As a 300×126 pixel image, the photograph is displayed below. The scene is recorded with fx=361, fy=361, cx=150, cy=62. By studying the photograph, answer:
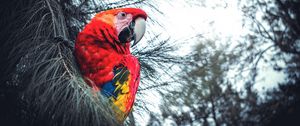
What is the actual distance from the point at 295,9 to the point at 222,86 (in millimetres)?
1008

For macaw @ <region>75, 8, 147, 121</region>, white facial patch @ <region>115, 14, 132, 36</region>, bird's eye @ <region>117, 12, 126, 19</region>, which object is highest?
bird's eye @ <region>117, 12, 126, 19</region>

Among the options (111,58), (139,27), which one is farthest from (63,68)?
(139,27)

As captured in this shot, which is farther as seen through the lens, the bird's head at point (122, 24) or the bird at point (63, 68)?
the bird's head at point (122, 24)

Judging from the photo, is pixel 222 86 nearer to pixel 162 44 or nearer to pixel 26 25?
pixel 162 44

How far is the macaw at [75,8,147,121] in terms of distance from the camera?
0.67 meters

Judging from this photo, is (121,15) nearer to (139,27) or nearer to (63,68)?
(139,27)

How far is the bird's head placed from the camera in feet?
2.37

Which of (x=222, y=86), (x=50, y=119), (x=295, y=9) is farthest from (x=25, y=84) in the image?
(x=222, y=86)

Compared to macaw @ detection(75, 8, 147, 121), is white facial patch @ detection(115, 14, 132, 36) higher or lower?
higher

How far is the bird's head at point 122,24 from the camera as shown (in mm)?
723

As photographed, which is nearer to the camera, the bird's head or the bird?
the bird

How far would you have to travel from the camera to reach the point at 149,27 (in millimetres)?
901

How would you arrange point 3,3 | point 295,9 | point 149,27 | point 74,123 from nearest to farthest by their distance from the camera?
point 74,123 → point 3,3 → point 149,27 → point 295,9

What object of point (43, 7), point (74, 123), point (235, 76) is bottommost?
point (74, 123)
